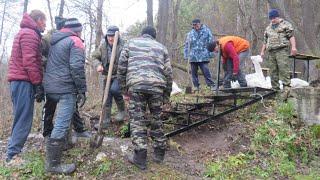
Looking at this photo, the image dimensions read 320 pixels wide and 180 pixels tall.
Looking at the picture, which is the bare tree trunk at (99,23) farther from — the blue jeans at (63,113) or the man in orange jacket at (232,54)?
the blue jeans at (63,113)

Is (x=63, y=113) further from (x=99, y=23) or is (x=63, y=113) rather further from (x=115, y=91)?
(x=99, y=23)

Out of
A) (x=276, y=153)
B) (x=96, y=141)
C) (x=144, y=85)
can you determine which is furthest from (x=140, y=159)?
(x=276, y=153)

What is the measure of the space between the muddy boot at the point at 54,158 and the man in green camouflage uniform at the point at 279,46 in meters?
5.38

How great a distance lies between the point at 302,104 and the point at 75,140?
16.2ft

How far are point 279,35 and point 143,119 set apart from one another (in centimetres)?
453

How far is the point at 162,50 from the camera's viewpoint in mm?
5738

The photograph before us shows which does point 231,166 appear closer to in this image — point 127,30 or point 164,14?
point 164,14

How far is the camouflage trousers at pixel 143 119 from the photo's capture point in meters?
5.47

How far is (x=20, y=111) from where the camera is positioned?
222 inches

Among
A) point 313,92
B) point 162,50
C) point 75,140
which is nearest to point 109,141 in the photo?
point 75,140

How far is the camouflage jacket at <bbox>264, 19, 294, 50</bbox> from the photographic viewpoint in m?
8.53

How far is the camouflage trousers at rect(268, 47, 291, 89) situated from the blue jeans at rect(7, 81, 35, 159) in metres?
5.47

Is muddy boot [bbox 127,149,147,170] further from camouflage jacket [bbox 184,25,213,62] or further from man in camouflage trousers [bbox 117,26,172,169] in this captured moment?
camouflage jacket [bbox 184,25,213,62]

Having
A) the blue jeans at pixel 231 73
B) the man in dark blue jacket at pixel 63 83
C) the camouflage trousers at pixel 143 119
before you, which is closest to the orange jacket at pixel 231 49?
the blue jeans at pixel 231 73
